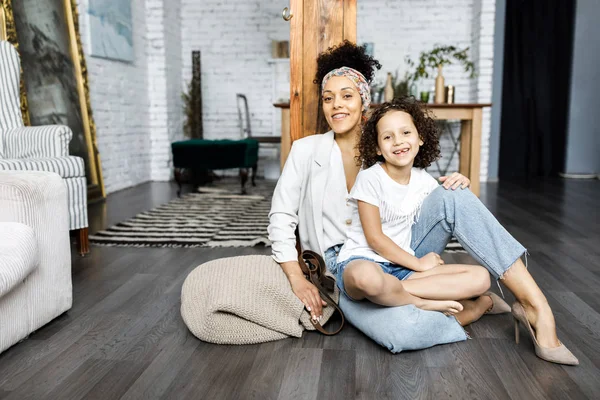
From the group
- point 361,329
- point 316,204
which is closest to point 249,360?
point 361,329

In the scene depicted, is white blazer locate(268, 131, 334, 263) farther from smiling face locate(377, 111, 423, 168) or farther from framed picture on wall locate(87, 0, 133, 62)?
framed picture on wall locate(87, 0, 133, 62)

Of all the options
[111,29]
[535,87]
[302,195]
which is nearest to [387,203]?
[302,195]

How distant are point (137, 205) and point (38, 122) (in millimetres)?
929

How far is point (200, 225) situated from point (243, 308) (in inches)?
78.8

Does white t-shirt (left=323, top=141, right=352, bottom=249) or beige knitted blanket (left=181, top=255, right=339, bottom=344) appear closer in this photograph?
beige knitted blanket (left=181, top=255, right=339, bottom=344)

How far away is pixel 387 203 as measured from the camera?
1750 mm

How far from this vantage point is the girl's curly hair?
1789mm

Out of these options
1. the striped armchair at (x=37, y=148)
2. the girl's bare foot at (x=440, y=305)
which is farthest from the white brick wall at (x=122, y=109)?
the girl's bare foot at (x=440, y=305)

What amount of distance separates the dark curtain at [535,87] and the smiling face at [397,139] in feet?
17.3

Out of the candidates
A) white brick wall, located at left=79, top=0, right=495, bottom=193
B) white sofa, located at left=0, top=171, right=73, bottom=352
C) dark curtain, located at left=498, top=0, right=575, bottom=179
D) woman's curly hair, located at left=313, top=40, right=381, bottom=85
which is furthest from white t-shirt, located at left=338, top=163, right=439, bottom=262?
dark curtain, located at left=498, top=0, right=575, bottom=179

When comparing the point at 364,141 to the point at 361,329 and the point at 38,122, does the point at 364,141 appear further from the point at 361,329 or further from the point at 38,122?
the point at 38,122

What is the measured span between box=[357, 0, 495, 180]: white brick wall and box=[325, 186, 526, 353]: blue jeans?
15.7 ft

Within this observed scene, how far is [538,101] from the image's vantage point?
6.56m

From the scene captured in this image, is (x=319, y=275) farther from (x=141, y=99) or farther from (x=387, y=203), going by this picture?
(x=141, y=99)
